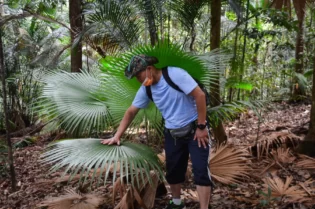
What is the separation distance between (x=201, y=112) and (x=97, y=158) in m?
0.92

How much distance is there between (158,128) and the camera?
3.99 m

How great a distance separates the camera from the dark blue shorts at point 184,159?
2963 millimetres

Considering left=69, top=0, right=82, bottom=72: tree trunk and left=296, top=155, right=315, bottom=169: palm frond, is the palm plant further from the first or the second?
left=69, top=0, right=82, bottom=72: tree trunk

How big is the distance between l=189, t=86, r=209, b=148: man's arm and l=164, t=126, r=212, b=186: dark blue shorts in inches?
2.6

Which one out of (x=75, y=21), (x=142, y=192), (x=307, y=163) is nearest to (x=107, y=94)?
(x=142, y=192)

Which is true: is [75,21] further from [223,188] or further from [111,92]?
[223,188]

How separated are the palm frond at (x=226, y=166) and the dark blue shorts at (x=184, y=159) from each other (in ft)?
2.35

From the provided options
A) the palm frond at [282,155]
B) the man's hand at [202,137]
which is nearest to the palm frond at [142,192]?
the man's hand at [202,137]

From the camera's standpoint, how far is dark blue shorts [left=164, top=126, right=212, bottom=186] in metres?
2.96

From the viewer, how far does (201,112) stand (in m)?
2.88

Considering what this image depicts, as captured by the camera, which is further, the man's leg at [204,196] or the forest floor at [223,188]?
the forest floor at [223,188]

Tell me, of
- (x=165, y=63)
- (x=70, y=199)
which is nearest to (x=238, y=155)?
(x=165, y=63)

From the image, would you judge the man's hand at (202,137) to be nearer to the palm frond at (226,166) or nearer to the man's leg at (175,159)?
the man's leg at (175,159)

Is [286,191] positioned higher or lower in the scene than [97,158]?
lower
